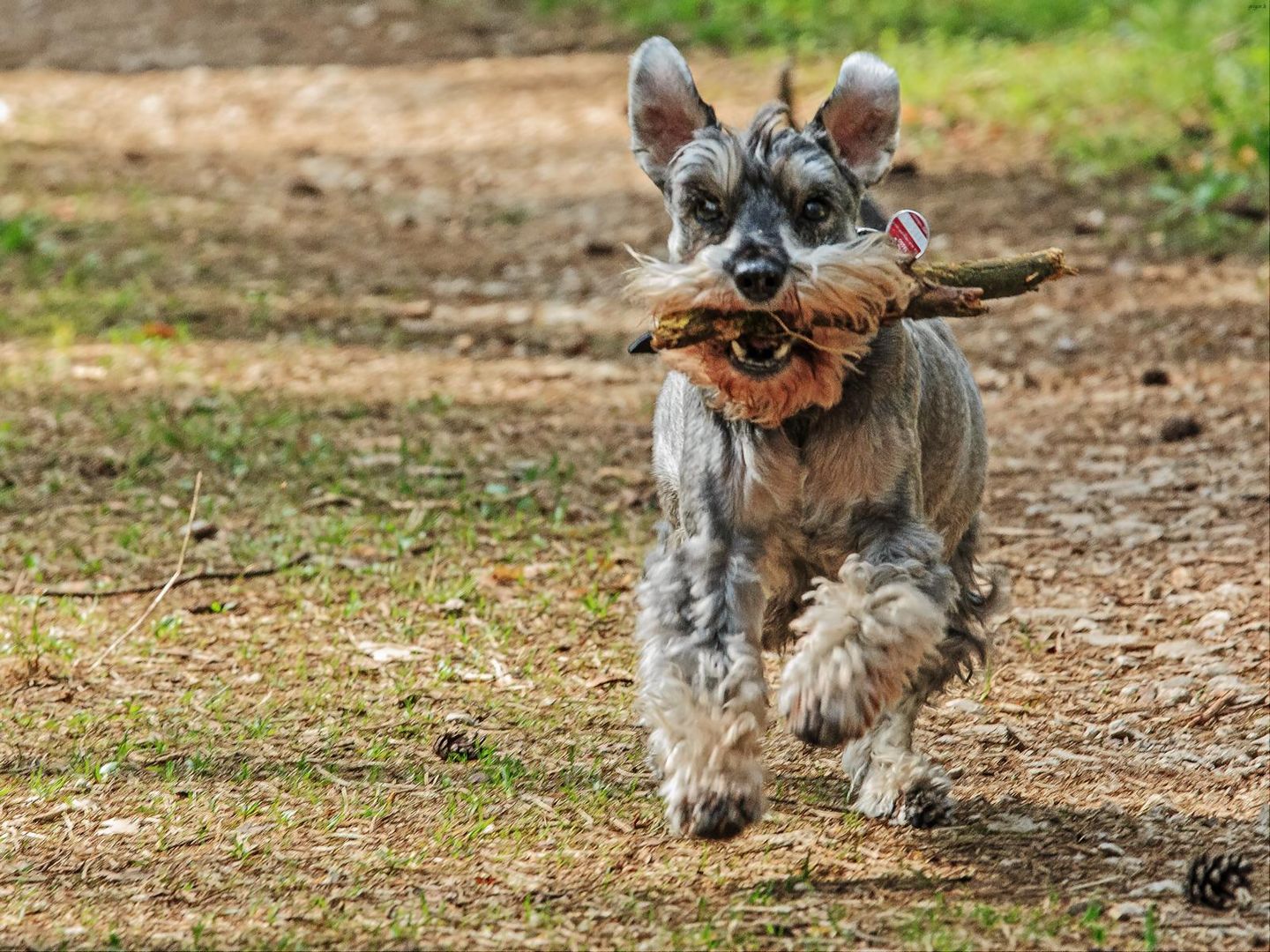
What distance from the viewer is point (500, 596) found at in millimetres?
7352

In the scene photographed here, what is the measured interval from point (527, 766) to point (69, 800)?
1.42 meters

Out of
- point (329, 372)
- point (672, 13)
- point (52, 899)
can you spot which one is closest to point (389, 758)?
point (52, 899)

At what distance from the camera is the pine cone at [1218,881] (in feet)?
14.5

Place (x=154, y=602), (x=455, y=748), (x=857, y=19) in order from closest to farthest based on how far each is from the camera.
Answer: (x=455, y=748) < (x=154, y=602) < (x=857, y=19)

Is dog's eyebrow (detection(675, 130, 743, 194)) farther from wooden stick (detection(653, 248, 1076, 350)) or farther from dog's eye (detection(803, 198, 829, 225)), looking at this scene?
wooden stick (detection(653, 248, 1076, 350))

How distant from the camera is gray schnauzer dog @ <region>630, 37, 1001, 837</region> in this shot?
15.9 ft

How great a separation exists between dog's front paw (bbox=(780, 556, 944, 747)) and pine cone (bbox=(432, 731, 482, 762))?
1.35m

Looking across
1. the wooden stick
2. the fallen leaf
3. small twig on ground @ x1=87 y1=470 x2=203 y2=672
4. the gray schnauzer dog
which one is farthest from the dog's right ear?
small twig on ground @ x1=87 y1=470 x2=203 y2=672

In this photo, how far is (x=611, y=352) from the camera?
10836mm

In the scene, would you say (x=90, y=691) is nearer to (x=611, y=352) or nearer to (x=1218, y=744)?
(x=1218, y=744)

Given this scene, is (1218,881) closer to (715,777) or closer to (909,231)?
(715,777)

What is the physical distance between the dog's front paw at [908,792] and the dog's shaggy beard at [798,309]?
1.15 metres

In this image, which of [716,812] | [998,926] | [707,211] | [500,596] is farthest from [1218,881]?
[500,596]

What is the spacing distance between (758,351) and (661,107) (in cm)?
102
